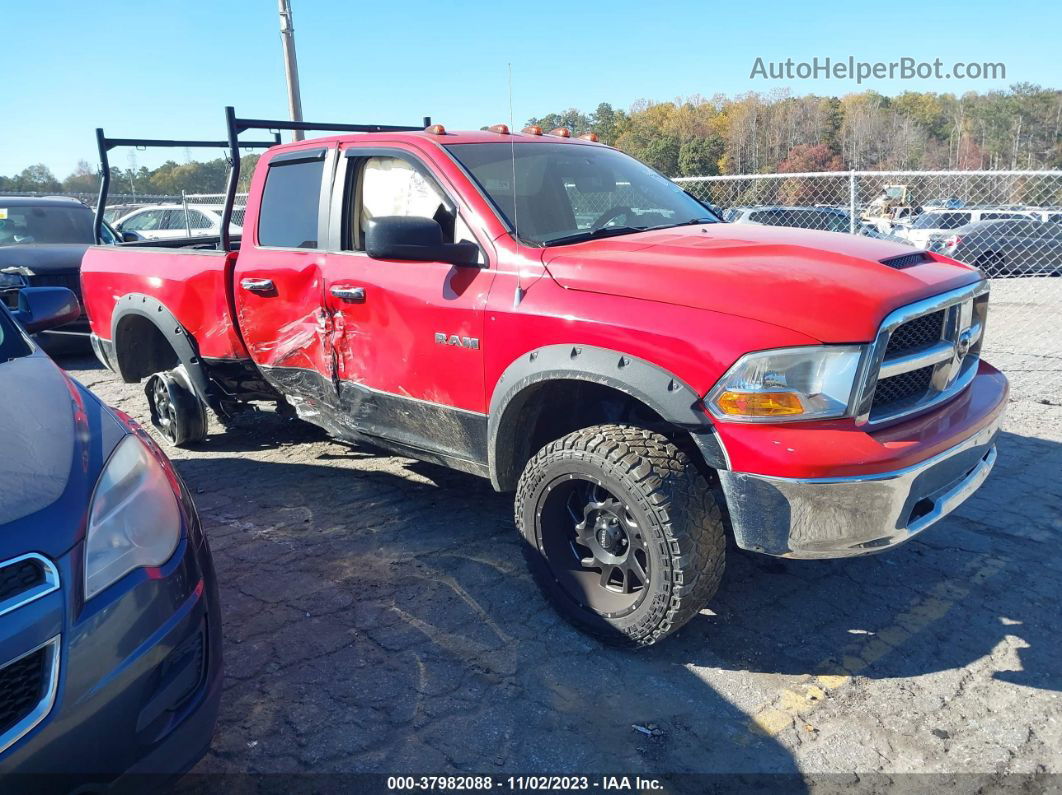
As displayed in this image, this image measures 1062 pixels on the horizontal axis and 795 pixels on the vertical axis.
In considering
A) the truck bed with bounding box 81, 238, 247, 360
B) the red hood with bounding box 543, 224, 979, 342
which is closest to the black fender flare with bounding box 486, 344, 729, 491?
the red hood with bounding box 543, 224, 979, 342

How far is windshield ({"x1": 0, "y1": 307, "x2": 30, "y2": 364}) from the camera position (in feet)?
8.94

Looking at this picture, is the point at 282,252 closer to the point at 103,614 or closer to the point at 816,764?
the point at 103,614

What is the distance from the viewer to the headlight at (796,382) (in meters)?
2.45

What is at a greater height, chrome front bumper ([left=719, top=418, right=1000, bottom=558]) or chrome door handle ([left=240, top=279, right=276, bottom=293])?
chrome door handle ([left=240, top=279, right=276, bottom=293])

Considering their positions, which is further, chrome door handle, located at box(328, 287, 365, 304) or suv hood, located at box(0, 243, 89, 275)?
suv hood, located at box(0, 243, 89, 275)

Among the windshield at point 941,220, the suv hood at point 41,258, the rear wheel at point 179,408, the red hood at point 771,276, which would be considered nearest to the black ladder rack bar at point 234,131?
the rear wheel at point 179,408

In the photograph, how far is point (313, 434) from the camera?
5762 millimetres

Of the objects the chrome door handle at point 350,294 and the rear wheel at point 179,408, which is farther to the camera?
the rear wheel at point 179,408

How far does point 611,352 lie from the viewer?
276cm

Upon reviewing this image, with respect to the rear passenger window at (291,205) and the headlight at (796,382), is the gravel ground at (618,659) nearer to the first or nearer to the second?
the headlight at (796,382)

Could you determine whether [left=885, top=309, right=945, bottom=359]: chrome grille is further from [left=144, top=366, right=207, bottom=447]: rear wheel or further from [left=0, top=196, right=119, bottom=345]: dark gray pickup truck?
[left=0, top=196, right=119, bottom=345]: dark gray pickup truck

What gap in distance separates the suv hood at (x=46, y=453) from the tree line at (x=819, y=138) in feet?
33.8

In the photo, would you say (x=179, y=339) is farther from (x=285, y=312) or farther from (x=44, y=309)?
(x=44, y=309)

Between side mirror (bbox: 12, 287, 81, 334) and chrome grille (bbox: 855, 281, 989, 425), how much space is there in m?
3.44
